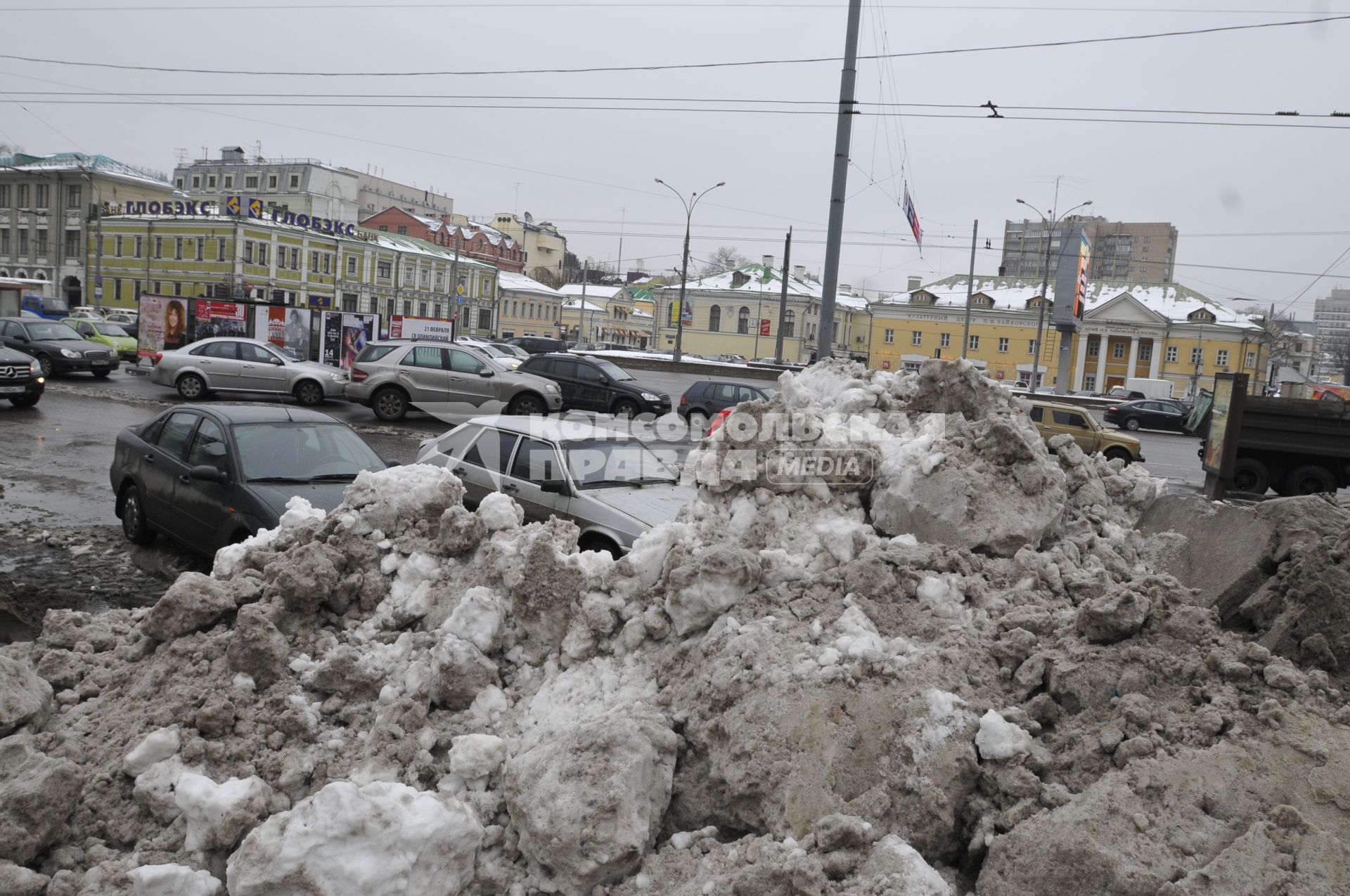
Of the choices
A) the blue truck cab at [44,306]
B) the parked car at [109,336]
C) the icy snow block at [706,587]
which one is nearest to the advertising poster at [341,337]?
the parked car at [109,336]

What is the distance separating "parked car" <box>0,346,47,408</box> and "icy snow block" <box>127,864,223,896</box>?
657 inches

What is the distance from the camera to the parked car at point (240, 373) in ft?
64.8

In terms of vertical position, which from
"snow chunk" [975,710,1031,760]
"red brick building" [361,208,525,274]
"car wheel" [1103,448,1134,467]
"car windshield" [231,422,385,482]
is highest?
"red brick building" [361,208,525,274]

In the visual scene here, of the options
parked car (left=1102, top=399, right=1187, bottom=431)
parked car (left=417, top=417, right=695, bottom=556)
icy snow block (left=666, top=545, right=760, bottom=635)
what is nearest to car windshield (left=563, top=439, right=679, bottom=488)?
parked car (left=417, top=417, right=695, bottom=556)

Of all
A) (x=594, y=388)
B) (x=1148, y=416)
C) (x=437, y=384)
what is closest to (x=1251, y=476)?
(x=594, y=388)

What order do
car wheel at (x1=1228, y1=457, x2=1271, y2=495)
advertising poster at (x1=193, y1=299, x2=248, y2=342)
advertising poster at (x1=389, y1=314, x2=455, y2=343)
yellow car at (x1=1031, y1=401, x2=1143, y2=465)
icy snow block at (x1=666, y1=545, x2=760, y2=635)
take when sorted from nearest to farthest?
icy snow block at (x1=666, y1=545, x2=760, y2=635) < car wheel at (x1=1228, y1=457, x2=1271, y2=495) < yellow car at (x1=1031, y1=401, x2=1143, y2=465) < advertising poster at (x1=193, y1=299, x2=248, y2=342) < advertising poster at (x1=389, y1=314, x2=455, y2=343)

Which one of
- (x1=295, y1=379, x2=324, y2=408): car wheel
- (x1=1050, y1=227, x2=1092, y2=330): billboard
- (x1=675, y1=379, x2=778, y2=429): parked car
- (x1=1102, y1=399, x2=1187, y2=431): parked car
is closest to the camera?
(x1=295, y1=379, x2=324, y2=408): car wheel

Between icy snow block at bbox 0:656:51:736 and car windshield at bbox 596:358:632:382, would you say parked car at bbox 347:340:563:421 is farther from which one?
icy snow block at bbox 0:656:51:736

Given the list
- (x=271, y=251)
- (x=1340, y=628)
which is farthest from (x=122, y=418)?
(x=271, y=251)

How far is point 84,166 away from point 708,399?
6241 cm

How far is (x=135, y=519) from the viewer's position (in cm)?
817

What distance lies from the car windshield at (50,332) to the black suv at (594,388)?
12170mm

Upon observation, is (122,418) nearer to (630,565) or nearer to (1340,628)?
(630,565)

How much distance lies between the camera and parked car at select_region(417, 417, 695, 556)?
741 cm
